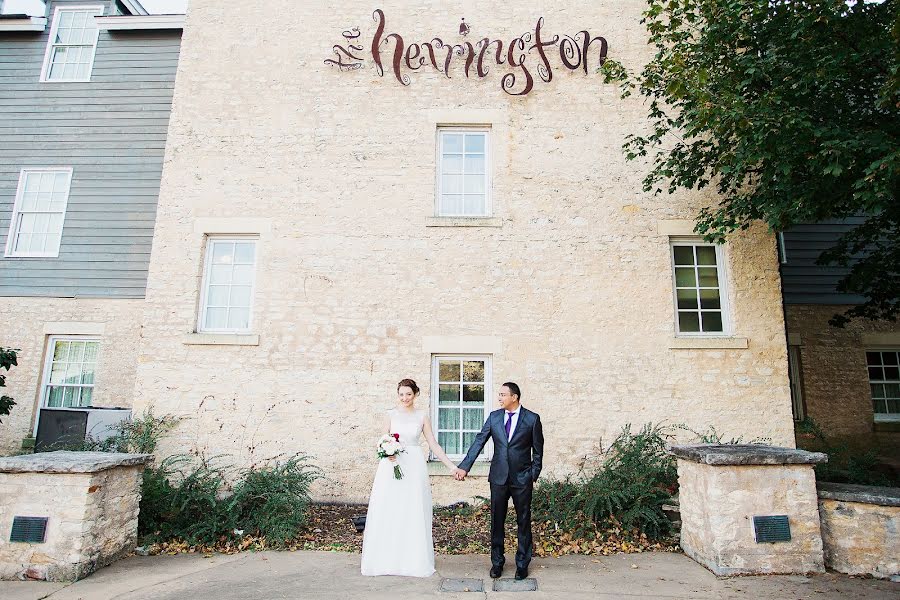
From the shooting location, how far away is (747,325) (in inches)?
319

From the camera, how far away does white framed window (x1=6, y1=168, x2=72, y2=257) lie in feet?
35.6

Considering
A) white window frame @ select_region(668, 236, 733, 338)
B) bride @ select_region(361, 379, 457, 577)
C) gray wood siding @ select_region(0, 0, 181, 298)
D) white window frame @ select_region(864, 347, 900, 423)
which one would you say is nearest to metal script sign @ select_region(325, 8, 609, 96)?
white window frame @ select_region(668, 236, 733, 338)

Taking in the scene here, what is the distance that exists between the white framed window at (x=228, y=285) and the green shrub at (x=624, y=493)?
522cm

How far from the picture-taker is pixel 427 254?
328 inches

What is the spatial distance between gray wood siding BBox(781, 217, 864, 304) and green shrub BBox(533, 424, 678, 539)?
6308 millimetres

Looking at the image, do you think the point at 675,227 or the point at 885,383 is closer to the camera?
the point at 675,227

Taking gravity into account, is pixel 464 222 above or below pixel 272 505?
above

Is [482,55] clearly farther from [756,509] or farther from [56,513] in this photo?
[56,513]

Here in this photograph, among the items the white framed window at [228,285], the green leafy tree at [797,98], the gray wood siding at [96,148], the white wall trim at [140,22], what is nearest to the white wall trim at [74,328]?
Result: the gray wood siding at [96,148]

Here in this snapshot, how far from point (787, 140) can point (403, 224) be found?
17.0ft

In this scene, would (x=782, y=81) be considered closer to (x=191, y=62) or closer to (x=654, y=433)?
(x=654, y=433)

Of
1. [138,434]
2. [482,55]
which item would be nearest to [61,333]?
[138,434]

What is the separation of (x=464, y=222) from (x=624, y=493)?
14.6ft

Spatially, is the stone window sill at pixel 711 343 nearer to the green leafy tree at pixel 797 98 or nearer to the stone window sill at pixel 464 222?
the green leafy tree at pixel 797 98
